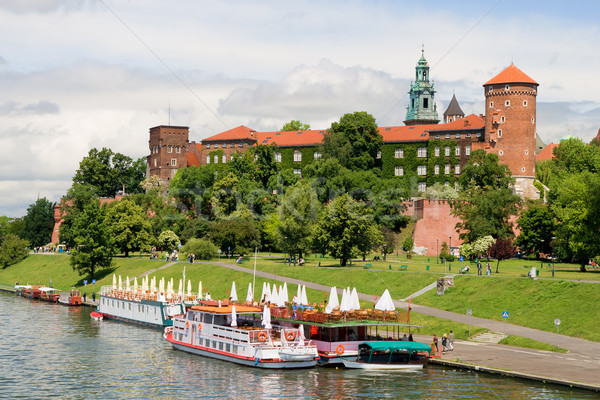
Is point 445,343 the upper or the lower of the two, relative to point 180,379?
upper

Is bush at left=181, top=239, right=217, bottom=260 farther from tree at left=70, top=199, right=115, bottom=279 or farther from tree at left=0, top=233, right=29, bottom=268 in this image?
tree at left=0, top=233, right=29, bottom=268

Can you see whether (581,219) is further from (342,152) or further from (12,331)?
(342,152)

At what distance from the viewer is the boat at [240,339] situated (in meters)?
58.2

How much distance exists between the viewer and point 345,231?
10000 centimetres

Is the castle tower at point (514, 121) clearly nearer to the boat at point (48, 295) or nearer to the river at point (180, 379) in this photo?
the boat at point (48, 295)

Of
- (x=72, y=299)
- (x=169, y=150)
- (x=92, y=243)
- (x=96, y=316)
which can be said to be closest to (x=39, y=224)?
(x=169, y=150)

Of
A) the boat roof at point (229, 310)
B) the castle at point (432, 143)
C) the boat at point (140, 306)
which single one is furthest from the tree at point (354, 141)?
the boat roof at point (229, 310)

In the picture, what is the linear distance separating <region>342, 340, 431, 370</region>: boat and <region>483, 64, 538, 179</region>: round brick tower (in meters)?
96.2

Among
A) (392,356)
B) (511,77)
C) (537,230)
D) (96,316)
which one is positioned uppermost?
(511,77)

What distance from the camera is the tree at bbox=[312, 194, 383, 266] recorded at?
100 meters

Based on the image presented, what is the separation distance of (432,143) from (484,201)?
44.9 m

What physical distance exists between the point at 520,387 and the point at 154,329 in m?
Answer: 43.6

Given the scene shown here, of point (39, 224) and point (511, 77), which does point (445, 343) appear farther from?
point (39, 224)

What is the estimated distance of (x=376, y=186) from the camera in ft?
485
